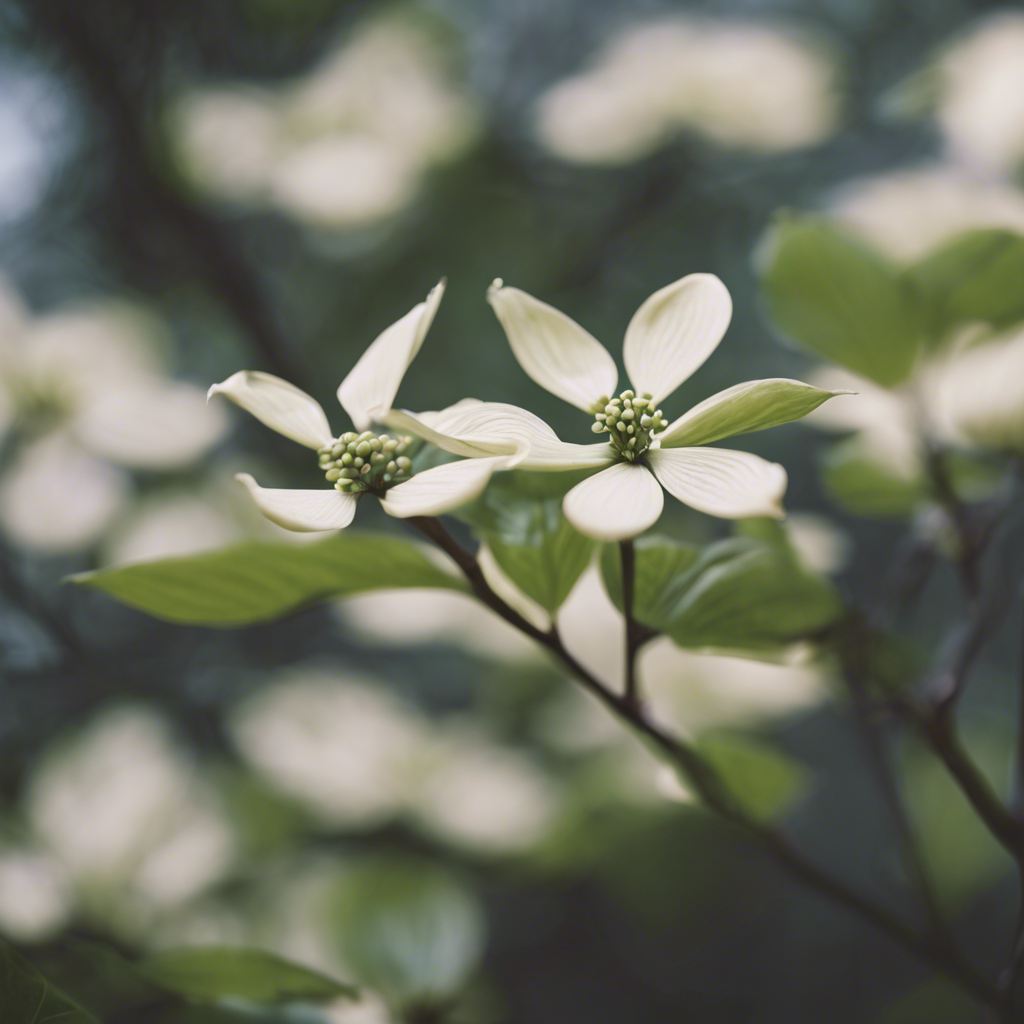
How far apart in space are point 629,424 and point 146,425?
1.54 ft

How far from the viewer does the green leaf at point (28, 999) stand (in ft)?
0.73

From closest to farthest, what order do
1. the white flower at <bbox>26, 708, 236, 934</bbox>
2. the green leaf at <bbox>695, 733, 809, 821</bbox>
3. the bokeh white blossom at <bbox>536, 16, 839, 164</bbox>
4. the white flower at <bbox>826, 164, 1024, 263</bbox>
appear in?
1. the green leaf at <bbox>695, 733, 809, 821</bbox>
2. the white flower at <bbox>826, 164, 1024, 263</bbox>
3. the white flower at <bbox>26, 708, 236, 934</bbox>
4. the bokeh white blossom at <bbox>536, 16, 839, 164</bbox>

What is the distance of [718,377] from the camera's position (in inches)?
28.1

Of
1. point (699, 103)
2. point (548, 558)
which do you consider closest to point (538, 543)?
point (548, 558)

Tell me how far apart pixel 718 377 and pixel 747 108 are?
23cm

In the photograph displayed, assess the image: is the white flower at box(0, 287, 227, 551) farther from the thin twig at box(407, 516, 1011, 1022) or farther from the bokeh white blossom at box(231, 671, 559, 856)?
the thin twig at box(407, 516, 1011, 1022)

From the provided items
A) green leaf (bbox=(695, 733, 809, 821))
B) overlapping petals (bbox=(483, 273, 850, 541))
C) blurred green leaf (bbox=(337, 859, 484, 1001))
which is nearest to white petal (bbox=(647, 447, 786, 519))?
overlapping petals (bbox=(483, 273, 850, 541))

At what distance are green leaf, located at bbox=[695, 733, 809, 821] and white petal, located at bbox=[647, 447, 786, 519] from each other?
11 cm

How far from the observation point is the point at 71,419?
2.00 feet

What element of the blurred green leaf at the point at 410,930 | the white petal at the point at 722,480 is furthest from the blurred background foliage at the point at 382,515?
the white petal at the point at 722,480

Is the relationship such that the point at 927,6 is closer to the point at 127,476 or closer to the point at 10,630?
the point at 127,476

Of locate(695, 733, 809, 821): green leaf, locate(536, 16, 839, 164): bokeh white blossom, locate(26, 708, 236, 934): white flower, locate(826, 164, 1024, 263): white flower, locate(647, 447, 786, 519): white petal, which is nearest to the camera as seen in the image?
locate(647, 447, 786, 519): white petal

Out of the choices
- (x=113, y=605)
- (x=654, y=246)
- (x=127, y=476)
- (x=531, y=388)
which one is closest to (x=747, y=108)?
(x=654, y=246)

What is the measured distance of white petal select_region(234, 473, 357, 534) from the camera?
17 cm
